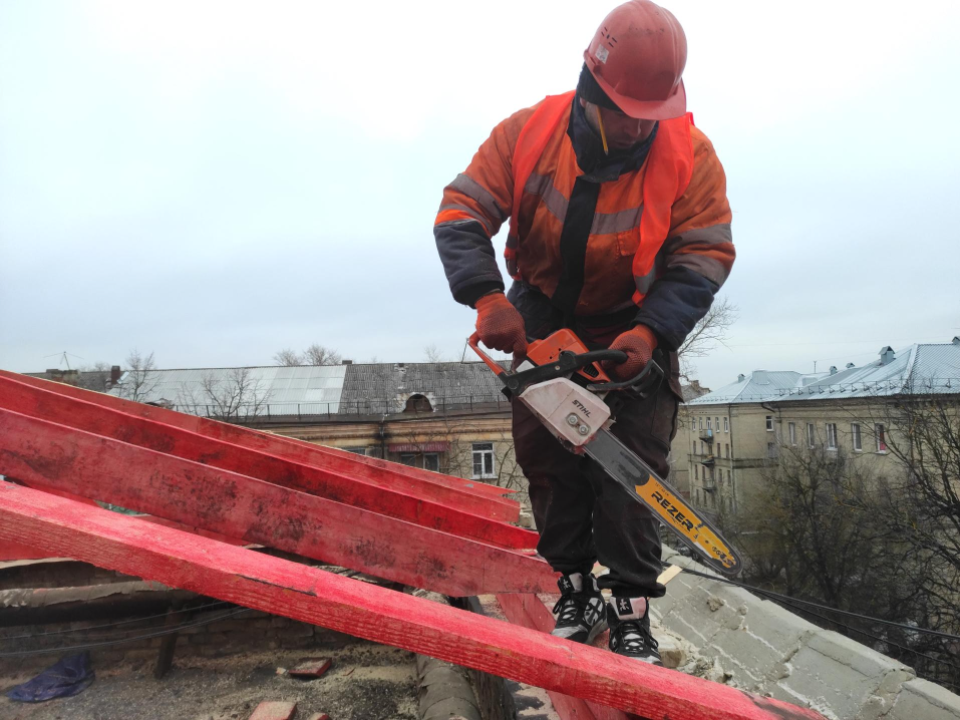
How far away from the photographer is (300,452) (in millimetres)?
3531

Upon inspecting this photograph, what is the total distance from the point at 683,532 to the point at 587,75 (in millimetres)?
1391

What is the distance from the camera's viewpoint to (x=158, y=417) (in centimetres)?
327

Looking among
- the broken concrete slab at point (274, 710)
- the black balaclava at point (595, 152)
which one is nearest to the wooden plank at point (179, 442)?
the broken concrete slab at point (274, 710)

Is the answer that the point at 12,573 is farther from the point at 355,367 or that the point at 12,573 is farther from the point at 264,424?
the point at 355,367

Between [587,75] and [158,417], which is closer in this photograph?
[587,75]

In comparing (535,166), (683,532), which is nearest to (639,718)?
Result: (683,532)

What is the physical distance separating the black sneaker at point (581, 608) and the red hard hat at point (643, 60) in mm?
1519

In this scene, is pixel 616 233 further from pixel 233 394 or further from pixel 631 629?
pixel 233 394

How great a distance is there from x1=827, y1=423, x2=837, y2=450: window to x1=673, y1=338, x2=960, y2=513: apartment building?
46 mm

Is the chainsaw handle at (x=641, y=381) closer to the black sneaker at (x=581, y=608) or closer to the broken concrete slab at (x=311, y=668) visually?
the black sneaker at (x=581, y=608)

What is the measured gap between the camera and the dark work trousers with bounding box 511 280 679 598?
1886 mm

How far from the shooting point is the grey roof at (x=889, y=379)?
24.8m

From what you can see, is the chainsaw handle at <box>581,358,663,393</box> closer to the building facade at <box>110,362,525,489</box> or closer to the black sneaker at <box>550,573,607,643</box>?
the black sneaker at <box>550,573,607,643</box>

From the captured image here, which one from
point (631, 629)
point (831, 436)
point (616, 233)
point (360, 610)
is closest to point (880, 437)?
point (831, 436)
